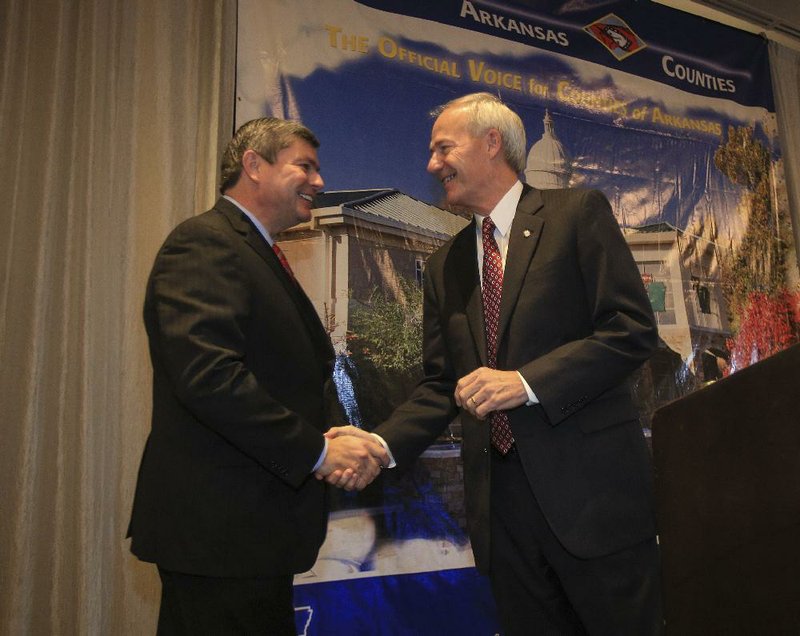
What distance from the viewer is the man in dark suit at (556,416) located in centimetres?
153

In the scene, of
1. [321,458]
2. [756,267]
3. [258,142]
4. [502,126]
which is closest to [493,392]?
[321,458]

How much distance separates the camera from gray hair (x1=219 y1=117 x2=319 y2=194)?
1.95 m

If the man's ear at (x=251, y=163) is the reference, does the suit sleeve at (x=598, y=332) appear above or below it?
below

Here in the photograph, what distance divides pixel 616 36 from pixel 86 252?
2.95 meters

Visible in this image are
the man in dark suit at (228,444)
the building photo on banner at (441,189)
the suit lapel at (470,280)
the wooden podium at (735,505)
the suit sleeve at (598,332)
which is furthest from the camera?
the building photo on banner at (441,189)

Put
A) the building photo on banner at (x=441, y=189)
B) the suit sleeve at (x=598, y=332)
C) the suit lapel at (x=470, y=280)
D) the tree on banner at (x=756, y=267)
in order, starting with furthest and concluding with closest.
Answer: the tree on banner at (x=756, y=267)
the building photo on banner at (x=441, y=189)
the suit lapel at (x=470, y=280)
the suit sleeve at (x=598, y=332)

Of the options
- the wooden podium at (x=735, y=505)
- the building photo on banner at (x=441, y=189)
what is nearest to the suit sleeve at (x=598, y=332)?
the wooden podium at (x=735, y=505)

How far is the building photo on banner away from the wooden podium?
6.09 ft

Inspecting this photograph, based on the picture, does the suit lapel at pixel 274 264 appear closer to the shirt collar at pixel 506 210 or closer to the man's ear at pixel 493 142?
the shirt collar at pixel 506 210

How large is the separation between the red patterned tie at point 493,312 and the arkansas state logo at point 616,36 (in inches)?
98.3

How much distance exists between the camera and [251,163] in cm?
195

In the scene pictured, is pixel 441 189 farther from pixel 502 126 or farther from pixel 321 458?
pixel 321 458

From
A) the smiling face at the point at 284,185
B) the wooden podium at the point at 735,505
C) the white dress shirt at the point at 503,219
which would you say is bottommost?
the wooden podium at the point at 735,505

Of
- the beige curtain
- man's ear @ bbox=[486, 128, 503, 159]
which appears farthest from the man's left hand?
the beige curtain
